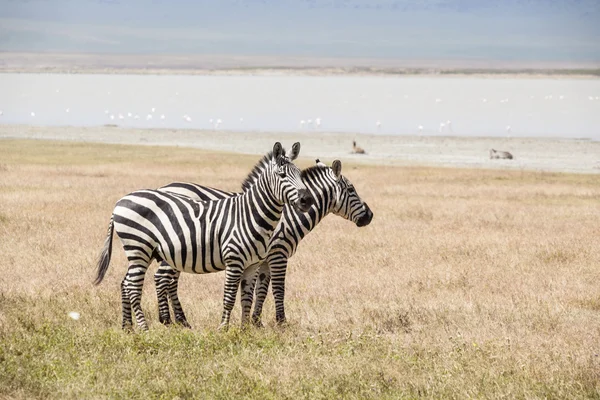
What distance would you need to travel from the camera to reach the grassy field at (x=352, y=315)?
8672 mm

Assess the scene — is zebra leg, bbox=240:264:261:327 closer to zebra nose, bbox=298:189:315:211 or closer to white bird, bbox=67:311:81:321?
zebra nose, bbox=298:189:315:211

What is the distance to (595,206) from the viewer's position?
25641 millimetres

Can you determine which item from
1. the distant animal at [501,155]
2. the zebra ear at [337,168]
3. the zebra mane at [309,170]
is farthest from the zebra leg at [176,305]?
the distant animal at [501,155]

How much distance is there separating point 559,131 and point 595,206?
48.1 meters

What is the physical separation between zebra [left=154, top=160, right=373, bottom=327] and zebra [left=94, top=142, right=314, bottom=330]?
35 centimetres

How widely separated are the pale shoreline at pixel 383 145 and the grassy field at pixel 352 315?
62.8ft

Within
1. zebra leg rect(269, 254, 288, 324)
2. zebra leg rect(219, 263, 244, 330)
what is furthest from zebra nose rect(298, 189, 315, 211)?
zebra leg rect(269, 254, 288, 324)

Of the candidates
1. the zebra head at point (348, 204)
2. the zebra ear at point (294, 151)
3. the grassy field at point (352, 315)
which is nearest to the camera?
the grassy field at point (352, 315)

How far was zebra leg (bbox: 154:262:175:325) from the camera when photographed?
34.7ft

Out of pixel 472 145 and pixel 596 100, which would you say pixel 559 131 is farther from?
pixel 596 100

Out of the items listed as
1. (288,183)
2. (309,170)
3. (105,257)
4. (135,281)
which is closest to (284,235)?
(309,170)

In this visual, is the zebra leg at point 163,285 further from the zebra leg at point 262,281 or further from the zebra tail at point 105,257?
the zebra leg at point 262,281

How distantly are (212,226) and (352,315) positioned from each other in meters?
2.68

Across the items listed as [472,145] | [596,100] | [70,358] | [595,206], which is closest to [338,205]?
[70,358]
